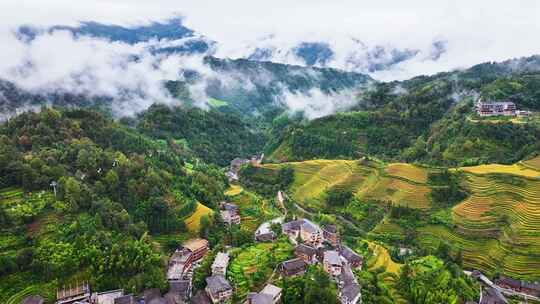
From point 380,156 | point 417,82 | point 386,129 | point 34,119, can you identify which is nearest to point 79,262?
point 34,119

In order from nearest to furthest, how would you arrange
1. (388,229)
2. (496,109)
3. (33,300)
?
(33,300)
(388,229)
(496,109)

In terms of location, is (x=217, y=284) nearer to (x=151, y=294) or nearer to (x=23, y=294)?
(x=151, y=294)

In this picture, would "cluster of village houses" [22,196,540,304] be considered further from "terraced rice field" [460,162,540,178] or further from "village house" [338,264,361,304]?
"terraced rice field" [460,162,540,178]

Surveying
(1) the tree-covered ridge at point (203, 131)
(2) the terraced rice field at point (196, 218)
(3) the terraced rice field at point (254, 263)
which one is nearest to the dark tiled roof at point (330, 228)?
(3) the terraced rice field at point (254, 263)

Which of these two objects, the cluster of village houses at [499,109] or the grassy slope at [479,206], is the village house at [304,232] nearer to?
the grassy slope at [479,206]

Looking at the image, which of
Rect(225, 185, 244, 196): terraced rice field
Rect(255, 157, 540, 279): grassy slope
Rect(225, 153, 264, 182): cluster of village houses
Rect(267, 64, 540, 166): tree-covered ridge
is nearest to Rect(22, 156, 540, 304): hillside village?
Rect(255, 157, 540, 279): grassy slope

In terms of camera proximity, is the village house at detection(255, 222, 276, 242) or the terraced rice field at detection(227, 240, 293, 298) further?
the village house at detection(255, 222, 276, 242)

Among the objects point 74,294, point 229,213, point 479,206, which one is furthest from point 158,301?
point 479,206
